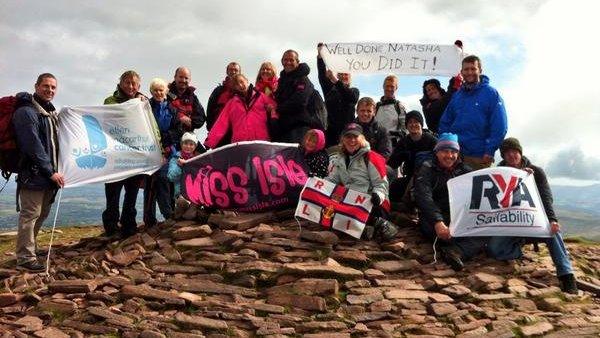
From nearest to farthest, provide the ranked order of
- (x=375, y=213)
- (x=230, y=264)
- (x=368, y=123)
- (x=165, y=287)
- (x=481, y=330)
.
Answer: (x=481, y=330), (x=165, y=287), (x=230, y=264), (x=375, y=213), (x=368, y=123)

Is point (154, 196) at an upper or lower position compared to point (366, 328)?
upper

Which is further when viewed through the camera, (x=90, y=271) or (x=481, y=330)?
(x=90, y=271)

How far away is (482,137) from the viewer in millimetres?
10375

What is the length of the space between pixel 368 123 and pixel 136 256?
591cm

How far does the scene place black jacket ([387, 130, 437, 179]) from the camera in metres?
10.9

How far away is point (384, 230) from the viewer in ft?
32.1

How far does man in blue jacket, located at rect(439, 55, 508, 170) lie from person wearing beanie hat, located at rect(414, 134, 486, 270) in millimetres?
744

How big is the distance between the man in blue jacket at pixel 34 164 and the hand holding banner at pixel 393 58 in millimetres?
6871

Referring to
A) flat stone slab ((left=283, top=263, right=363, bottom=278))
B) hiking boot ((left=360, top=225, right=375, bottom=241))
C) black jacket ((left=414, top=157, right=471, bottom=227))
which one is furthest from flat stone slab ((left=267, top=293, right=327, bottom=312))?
black jacket ((left=414, top=157, right=471, bottom=227))

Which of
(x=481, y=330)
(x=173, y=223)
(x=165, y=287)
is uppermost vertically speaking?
(x=173, y=223)

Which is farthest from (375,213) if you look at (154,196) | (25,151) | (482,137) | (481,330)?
(25,151)

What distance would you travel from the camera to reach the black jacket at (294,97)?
1099cm

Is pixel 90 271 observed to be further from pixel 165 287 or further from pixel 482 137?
pixel 482 137

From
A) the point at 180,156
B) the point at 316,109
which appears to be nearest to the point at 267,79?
the point at 316,109
